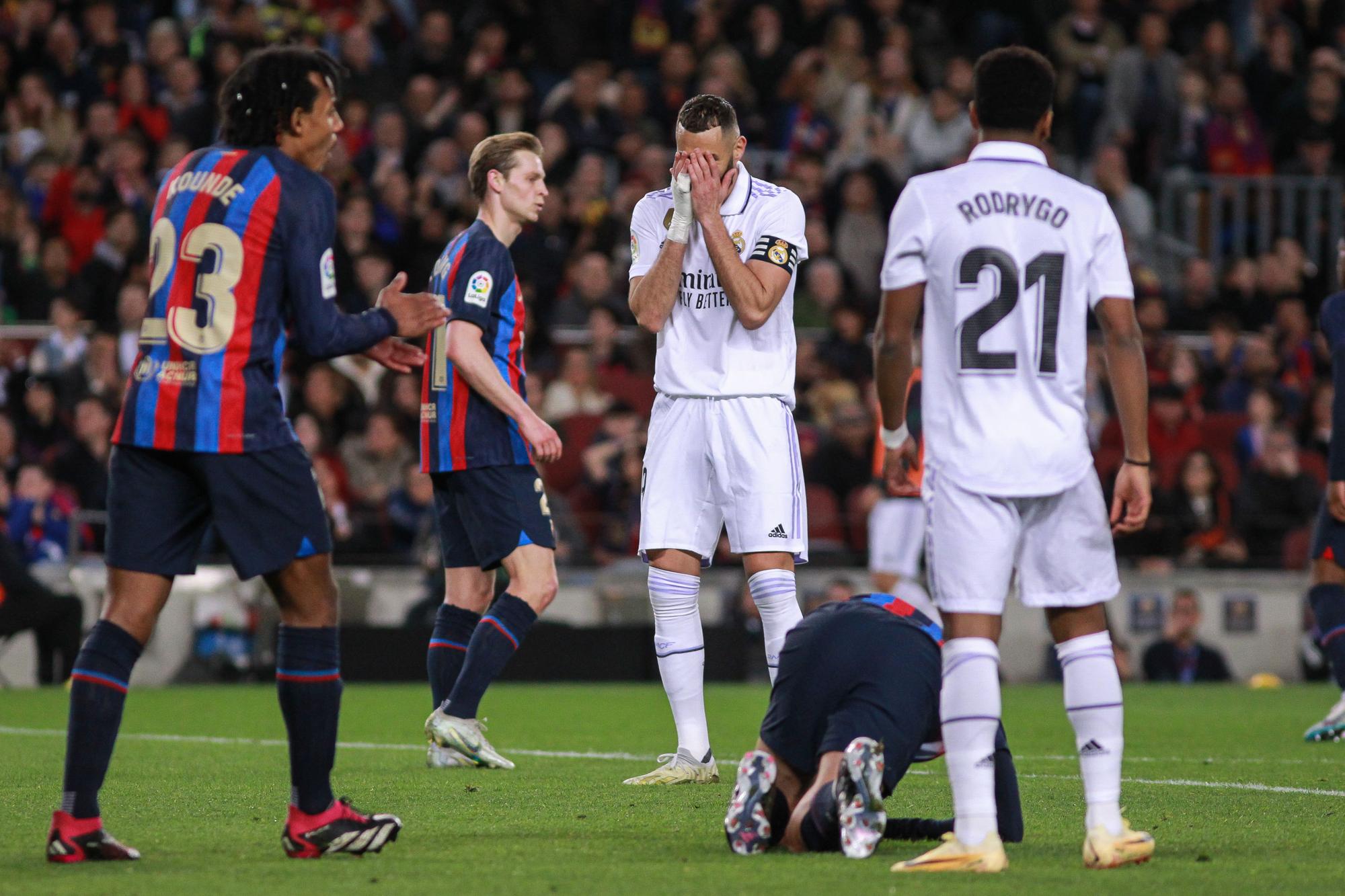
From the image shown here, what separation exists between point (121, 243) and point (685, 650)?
34.0 ft

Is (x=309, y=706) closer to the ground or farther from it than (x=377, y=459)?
closer to the ground

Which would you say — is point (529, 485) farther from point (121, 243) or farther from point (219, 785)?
point (121, 243)

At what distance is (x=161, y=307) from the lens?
15.4 ft

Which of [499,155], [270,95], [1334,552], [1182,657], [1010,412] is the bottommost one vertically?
[1182,657]

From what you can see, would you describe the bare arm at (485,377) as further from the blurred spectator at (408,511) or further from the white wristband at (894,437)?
the blurred spectator at (408,511)

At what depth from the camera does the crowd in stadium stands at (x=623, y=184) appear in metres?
14.5

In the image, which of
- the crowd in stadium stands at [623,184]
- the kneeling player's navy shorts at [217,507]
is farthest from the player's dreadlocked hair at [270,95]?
the crowd in stadium stands at [623,184]

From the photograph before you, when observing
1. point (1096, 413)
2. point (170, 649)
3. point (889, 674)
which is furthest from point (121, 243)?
point (889, 674)

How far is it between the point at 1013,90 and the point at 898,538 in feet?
26.5

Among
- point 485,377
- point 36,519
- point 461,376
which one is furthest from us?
point 36,519

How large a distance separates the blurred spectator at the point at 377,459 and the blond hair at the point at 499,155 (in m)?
7.04

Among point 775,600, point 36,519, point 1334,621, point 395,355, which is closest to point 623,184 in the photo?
point 36,519

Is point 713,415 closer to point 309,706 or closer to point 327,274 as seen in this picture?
point 327,274

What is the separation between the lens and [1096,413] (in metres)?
15.6
